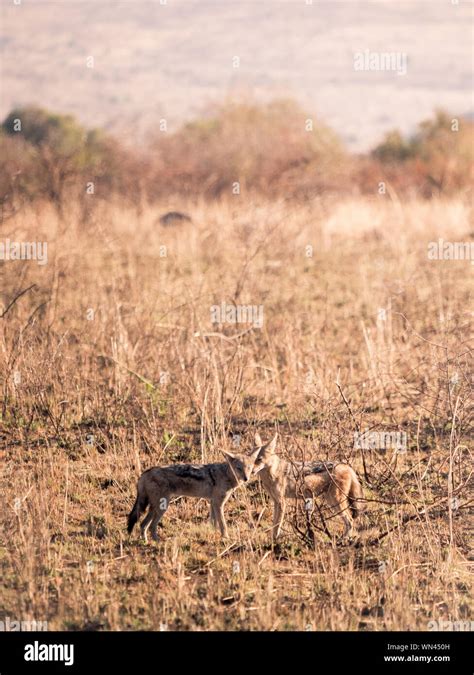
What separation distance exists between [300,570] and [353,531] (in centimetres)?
63

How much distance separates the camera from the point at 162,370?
10.4m

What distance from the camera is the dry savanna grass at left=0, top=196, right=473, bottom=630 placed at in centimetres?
663

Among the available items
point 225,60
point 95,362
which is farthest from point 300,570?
point 225,60

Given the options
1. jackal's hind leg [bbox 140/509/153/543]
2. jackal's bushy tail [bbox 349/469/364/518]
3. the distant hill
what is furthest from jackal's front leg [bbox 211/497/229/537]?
the distant hill

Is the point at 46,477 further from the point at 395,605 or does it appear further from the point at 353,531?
the point at 395,605

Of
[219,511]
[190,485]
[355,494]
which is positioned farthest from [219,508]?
[355,494]

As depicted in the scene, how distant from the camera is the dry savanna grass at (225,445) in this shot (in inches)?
261

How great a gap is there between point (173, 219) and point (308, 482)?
14.7m

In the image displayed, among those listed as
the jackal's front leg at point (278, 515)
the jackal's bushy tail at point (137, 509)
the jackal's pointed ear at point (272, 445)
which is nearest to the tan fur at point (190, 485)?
the jackal's bushy tail at point (137, 509)

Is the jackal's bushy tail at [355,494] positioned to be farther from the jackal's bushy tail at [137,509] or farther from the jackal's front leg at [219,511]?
the jackal's bushy tail at [137,509]

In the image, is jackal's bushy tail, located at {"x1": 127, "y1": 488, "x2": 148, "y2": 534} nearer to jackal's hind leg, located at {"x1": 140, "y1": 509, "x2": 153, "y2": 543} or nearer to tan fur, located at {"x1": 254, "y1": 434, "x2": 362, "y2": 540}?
jackal's hind leg, located at {"x1": 140, "y1": 509, "x2": 153, "y2": 543}

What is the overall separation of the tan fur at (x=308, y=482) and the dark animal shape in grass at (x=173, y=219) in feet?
45.6

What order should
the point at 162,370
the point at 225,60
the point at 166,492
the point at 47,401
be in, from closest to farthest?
1. the point at 166,492
2. the point at 47,401
3. the point at 162,370
4. the point at 225,60

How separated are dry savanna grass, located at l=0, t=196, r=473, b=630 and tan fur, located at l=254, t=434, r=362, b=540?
0.41 feet
